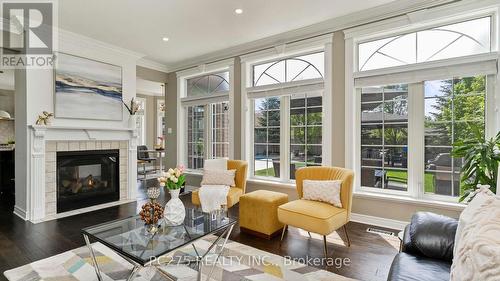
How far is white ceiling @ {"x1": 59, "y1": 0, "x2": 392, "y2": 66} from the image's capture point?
3135mm

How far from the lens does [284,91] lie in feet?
13.7

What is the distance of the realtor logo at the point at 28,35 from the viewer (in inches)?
127

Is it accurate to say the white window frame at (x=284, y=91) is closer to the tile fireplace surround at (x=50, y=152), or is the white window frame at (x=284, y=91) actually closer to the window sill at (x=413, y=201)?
the window sill at (x=413, y=201)

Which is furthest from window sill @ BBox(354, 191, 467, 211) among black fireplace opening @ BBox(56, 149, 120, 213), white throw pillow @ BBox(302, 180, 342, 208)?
black fireplace opening @ BBox(56, 149, 120, 213)

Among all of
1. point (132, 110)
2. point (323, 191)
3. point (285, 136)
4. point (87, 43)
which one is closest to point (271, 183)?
point (285, 136)

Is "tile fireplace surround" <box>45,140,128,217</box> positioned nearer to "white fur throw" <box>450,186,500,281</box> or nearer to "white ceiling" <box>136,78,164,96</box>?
"white ceiling" <box>136,78,164,96</box>

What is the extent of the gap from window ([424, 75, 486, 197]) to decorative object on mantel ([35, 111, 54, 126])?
5.17 meters

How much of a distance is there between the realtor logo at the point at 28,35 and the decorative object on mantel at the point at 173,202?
2.81m

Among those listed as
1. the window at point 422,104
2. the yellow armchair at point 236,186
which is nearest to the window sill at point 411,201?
the window at point 422,104

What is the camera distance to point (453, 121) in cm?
300

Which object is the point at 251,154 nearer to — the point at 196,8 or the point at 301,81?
the point at 301,81

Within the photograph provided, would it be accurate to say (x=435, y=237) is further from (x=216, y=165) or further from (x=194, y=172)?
(x=194, y=172)

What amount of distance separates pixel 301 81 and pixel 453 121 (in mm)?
2015

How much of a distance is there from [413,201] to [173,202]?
2.83m
